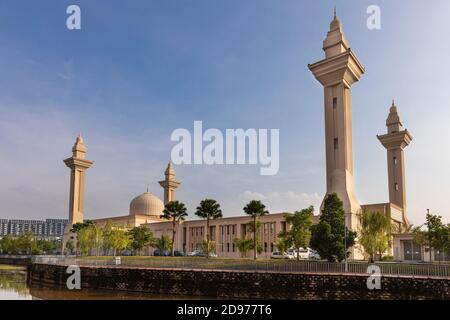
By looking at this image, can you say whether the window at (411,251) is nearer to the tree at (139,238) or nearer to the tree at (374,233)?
the tree at (374,233)

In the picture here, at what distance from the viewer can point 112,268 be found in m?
43.4

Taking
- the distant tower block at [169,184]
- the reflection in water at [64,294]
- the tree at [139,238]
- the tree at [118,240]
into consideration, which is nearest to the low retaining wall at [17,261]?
the tree at [139,238]

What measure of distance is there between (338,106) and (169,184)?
205 feet

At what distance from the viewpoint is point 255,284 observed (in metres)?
36.2

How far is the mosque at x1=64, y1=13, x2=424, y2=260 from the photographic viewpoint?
56938 millimetres

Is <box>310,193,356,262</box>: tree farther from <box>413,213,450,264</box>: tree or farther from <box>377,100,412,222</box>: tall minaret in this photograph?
<box>377,100,412,222</box>: tall minaret

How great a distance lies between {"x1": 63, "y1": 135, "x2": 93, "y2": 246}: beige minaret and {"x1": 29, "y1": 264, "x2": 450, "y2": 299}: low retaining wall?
203 feet

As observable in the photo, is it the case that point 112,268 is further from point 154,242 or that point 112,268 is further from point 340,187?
point 154,242

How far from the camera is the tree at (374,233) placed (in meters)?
46.2

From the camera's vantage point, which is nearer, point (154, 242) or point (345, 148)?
point (345, 148)

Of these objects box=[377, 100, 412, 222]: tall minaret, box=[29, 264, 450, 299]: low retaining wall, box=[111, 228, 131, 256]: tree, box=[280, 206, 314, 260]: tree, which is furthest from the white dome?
box=[280, 206, 314, 260]: tree

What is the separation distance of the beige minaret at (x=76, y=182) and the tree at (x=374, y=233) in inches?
2991
